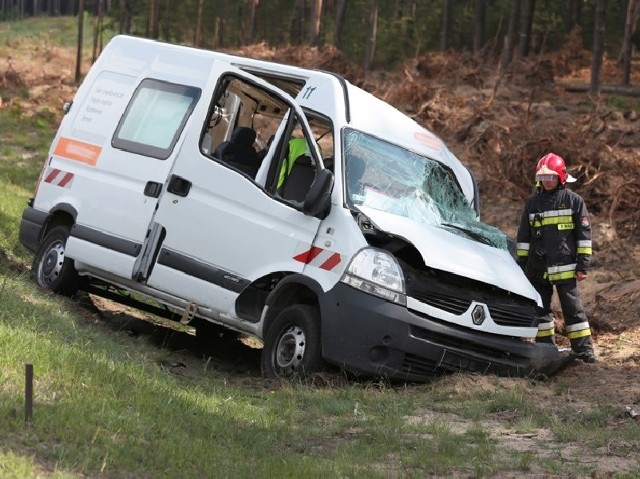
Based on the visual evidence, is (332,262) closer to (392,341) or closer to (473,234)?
(392,341)

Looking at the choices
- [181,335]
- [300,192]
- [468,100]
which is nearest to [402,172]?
[300,192]

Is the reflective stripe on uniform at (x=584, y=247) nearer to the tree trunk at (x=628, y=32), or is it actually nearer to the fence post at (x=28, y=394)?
the fence post at (x=28, y=394)

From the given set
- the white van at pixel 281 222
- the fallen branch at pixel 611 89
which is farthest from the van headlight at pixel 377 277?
Answer: the fallen branch at pixel 611 89

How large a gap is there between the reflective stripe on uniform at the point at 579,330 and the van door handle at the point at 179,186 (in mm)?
3465

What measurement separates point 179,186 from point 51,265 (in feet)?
6.95

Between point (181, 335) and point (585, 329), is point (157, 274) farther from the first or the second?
point (585, 329)

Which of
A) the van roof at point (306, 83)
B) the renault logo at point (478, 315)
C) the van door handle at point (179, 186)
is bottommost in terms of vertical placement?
the renault logo at point (478, 315)

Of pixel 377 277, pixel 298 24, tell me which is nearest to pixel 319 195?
pixel 377 277

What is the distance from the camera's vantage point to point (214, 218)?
31.5ft

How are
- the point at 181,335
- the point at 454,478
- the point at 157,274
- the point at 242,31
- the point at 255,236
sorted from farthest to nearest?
→ the point at 242,31, the point at 181,335, the point at 157,274, the point at 255,236, the point at 454,478

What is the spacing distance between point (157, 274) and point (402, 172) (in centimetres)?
218

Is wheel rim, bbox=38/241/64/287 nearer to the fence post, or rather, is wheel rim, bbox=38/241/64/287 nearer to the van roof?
the van roof

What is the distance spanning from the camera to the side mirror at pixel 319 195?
342 inches

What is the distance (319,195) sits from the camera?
8.70 meters
